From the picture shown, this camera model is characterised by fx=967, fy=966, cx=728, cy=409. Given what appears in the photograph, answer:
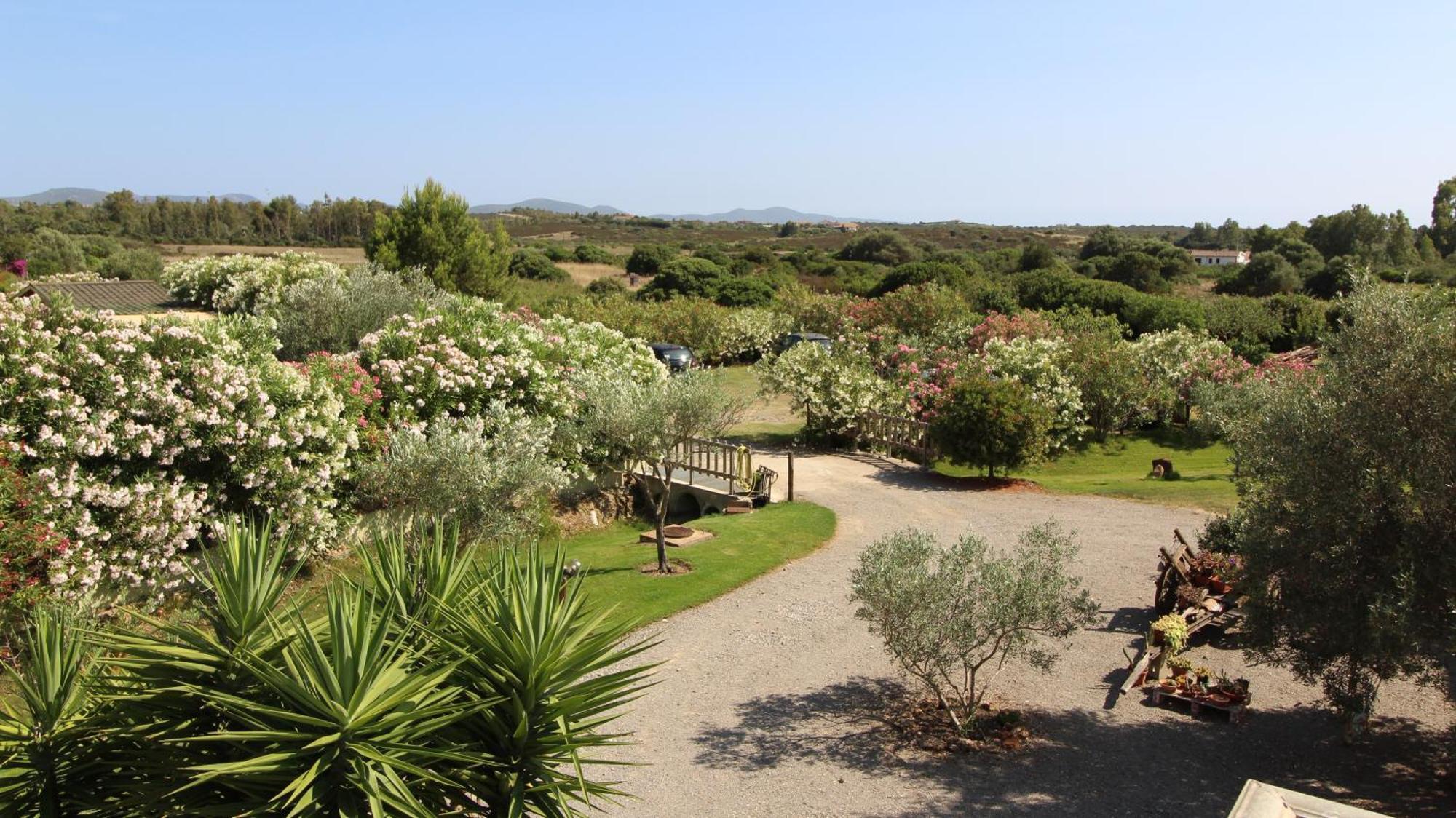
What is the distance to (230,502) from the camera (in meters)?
12.9

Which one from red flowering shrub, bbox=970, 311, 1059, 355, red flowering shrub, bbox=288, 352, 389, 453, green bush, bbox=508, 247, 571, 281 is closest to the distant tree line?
green bush, bbox=508, 247, 571, 281

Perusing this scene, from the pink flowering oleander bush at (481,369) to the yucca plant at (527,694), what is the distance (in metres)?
9.49

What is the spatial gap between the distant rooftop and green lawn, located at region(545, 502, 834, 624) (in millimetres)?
20698

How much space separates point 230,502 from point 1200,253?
350ft

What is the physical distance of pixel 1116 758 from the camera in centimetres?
902

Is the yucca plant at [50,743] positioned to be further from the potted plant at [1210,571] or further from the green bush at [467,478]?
the potted plant at [1210,571]

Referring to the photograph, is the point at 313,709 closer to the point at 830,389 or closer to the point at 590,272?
the point at 830,389

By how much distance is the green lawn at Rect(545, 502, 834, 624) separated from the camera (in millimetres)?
13406

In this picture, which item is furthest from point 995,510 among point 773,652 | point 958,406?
point 773,652

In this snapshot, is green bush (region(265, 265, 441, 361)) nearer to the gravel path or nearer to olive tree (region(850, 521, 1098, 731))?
the gravel path

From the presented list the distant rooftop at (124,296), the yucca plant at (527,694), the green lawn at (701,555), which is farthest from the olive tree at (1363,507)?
the distant rooftop at (124,296)

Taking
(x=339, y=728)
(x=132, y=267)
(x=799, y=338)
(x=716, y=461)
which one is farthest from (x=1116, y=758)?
(x=132, y=267)

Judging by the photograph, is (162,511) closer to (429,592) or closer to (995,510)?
(429,592)

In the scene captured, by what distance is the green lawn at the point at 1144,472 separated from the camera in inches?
759
